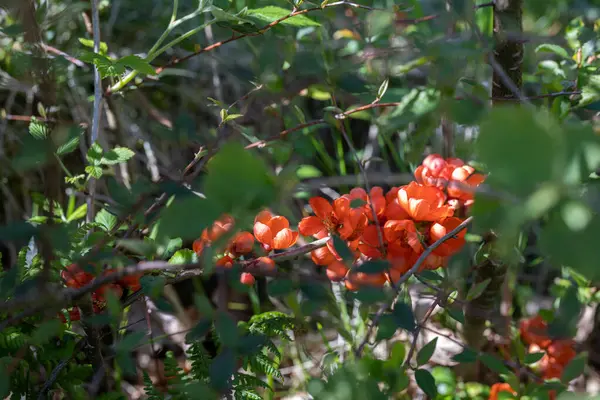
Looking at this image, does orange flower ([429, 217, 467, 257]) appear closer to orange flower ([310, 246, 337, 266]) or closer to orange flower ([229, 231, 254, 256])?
orange flower ([310, 246, 337, 266])

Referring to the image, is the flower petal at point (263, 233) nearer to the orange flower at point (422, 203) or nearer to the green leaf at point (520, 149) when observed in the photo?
the orange flower at point (422, 203)

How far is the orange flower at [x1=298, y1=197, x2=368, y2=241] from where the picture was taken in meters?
0.84

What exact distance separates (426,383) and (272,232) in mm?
298

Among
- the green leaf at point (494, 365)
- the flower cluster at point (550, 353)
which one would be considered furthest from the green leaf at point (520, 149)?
the flower cluster at point (550, 353)

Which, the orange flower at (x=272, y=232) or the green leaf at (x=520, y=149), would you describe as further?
the orange flower at (x=272, y=232)

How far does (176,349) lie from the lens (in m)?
1.64

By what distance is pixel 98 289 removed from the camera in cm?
83

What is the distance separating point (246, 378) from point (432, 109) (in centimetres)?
49

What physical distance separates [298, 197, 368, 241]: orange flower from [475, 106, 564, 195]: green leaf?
466mm

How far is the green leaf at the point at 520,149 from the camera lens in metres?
0.36

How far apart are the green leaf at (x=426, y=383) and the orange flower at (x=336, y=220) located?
0.21 m

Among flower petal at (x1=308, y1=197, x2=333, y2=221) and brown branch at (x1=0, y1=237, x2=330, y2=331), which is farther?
flower petal at (x1=308, y1=197, x2=333, y2=221)

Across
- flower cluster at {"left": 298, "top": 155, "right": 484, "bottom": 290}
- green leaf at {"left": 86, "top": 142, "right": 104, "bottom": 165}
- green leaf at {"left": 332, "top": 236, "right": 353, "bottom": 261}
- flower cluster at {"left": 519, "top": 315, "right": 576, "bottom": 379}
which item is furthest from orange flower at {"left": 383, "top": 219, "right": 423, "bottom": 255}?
flower cluster at {"left": 519, "top": 315, "right": 576, "bottom": 379}

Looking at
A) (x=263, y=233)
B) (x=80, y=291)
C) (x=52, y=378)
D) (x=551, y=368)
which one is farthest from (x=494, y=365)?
(x=551, y=368)
